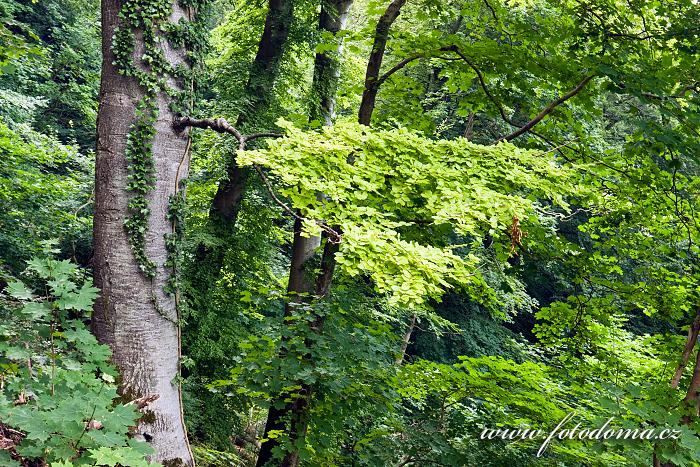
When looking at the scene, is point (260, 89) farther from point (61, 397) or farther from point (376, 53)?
point (61, 397)

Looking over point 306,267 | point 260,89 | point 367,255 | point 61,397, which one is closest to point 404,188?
point 367,255

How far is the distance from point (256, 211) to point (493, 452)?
179 inches

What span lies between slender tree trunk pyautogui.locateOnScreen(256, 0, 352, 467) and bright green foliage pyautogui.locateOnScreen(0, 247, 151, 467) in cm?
151

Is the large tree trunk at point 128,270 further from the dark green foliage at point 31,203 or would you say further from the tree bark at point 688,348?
the dark green foliage at point 31,203

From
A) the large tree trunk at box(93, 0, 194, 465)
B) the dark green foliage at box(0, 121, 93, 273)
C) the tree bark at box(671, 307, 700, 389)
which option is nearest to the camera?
the large tree trunk at box(93, 0, 194, 465)

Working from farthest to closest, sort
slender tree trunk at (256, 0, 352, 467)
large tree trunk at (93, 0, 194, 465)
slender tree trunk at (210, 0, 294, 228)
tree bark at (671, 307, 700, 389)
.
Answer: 1. slender tree trunk at (210, 0, 294, 228)
2. slender tree trunk at (256, 0, 352, 467)
3. tree bark at (671, 307, 700, 389)
4. large tree trunk at (93, 0, 194, 465)

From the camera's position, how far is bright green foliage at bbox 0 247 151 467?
2.33 m

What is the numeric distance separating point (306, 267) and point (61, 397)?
10.6 feet

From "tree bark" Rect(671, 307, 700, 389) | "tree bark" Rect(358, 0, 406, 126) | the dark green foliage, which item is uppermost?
"tree bark" Rect(358, 0, 406, 126)

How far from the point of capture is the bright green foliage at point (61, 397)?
91.7 inches

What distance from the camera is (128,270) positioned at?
3477 millimetres

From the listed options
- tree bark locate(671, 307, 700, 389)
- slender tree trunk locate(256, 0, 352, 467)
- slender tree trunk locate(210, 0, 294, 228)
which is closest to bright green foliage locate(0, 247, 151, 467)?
slender tree trunk locate(256, 0, 352, 467)

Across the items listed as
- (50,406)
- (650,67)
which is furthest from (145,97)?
(650,67)

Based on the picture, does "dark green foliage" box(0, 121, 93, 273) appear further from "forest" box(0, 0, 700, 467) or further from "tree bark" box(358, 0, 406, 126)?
"tree bark" box(358, 0, 406, 126)
